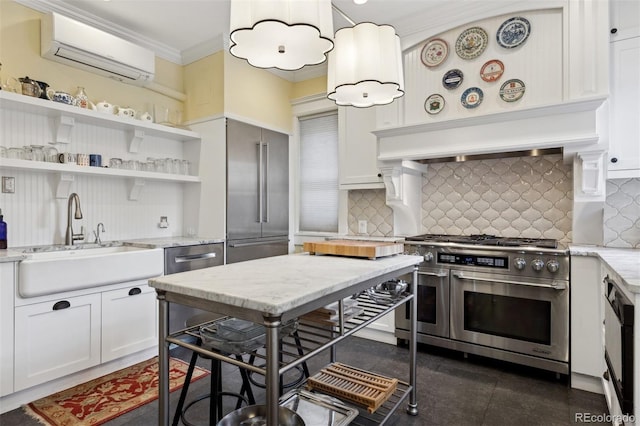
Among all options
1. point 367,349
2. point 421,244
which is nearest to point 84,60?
point 421,244

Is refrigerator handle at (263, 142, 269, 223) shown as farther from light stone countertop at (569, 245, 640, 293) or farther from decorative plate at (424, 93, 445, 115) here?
light stone countertop at (569, 245, 640, 293)

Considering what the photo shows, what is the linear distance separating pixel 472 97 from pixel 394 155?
784mm

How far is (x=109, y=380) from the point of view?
8.51 feet

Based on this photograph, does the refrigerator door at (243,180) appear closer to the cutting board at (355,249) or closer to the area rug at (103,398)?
the area rug at (103,398)

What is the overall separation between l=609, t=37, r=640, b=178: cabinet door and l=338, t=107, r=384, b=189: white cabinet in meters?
1.79

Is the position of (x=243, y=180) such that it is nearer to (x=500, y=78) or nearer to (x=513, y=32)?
(x=500, y=78)

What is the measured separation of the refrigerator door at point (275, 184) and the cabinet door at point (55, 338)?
1.93m

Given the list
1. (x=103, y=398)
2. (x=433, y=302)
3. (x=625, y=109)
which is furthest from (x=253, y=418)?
(x=625, y=109)

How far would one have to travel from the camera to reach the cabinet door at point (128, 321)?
266 cm

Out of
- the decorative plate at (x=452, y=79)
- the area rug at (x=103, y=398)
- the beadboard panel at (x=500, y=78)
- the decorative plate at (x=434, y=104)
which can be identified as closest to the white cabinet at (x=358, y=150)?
the beadboard panel at (x=500, y=78)

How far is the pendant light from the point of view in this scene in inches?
53.6

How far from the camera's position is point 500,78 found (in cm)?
279

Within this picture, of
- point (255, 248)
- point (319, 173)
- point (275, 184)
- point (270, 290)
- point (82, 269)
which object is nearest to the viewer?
point (270, 290)

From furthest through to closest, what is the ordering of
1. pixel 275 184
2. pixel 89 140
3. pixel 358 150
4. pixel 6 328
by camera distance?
pixel 275 184
pixel 358 150
pixel 89 140
pixel 6 328
